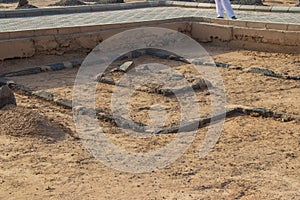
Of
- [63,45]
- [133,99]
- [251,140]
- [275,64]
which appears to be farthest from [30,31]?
[251,140]

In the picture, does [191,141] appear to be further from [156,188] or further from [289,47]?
[289,47]

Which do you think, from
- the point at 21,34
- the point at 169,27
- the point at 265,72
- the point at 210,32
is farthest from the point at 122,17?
the point at 265,72

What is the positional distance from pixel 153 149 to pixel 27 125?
55.8 inches

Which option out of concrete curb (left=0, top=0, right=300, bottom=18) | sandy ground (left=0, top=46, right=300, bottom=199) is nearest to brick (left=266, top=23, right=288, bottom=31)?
concrete curb (left=0, top=0, right=300, bottom=18)

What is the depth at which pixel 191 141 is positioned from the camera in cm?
526

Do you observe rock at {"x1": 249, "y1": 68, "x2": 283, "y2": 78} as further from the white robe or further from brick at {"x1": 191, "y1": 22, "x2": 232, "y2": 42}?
the white robe

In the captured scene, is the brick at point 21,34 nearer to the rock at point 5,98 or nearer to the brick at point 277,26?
the rock at point 5,98

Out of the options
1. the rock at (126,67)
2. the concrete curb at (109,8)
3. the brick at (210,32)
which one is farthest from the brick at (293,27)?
the rock at (126,67)

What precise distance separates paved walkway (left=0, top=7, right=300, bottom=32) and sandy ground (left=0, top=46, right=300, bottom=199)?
3.28 meters

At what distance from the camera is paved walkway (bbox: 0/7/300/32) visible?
32.5ft

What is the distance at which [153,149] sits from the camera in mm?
5039

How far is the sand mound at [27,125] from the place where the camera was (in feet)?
17.4

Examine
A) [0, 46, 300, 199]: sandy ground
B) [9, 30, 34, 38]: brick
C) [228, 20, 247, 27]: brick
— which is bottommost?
[0, 46, 300, 199]: sandy ground

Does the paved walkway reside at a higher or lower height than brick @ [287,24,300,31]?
lower
